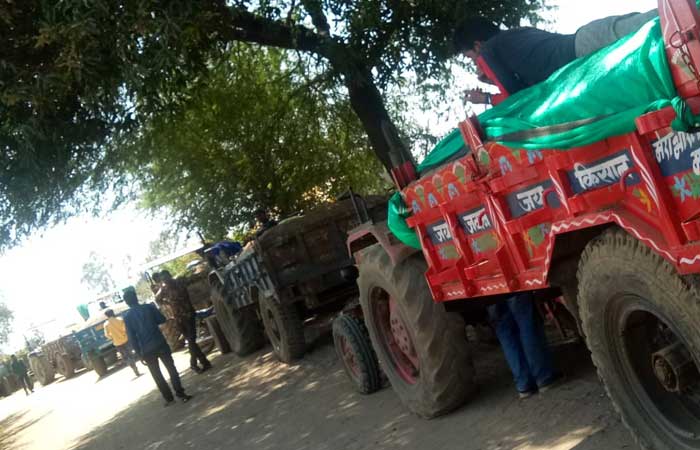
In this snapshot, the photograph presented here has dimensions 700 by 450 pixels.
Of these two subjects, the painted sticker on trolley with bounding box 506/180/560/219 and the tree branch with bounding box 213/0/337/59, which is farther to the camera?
the tree branch with bounding box 213/0/337/59

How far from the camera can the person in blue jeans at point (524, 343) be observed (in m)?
5.65

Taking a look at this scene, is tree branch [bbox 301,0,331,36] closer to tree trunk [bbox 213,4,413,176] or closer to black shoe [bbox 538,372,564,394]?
tree trunk [bbox 213,4,413,176]

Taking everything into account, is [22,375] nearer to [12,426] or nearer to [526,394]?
[12,426]

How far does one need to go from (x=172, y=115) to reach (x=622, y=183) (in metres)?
9.24

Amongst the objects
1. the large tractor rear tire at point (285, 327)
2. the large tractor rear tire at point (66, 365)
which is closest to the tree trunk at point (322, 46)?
the large tractor rear tire at point (285, 327)

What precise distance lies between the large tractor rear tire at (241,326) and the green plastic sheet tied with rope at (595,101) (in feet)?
33.1

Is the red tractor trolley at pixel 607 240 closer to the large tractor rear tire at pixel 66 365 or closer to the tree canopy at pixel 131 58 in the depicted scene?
the tree canopy at pixel 131 58

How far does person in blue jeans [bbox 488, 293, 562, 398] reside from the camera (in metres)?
5.65

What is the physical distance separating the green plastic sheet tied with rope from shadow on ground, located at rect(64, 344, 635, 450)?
1850mm

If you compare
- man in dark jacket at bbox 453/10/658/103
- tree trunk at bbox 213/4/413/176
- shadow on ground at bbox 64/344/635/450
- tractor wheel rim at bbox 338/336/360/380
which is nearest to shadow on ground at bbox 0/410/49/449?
shadow on ground at bbox 64/344/635/450

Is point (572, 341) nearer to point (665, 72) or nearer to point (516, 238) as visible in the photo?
point (516, 238)

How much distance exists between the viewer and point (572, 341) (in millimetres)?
6535

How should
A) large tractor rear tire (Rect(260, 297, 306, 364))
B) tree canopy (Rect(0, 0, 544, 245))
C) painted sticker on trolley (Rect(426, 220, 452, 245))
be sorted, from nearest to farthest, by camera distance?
painted sticker on trolley (Rect(426, 220, 452, 245)) → tree canopy (Rect(0, 0, 544, 245)) → large tractor rear tire (Rect(260, 297, 306, 364))

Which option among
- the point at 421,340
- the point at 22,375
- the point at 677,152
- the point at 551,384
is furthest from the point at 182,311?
the point at 22,375
